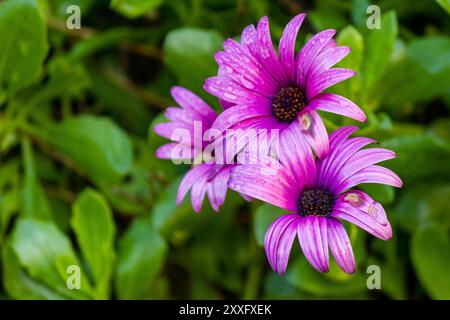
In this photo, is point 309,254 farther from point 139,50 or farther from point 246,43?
point 139,50

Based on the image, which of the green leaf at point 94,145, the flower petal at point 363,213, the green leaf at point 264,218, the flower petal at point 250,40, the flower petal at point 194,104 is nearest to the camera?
the flower petal at point 363,213

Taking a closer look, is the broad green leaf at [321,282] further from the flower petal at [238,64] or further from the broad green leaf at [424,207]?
the flower petal at [238,64]

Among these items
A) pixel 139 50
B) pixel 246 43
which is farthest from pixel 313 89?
pixel 139 50

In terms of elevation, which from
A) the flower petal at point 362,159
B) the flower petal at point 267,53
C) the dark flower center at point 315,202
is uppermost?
the flower petal at point 267,53

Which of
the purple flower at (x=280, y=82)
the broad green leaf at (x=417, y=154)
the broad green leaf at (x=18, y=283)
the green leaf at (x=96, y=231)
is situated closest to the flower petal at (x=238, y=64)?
the purple flower at (x=280, y=82)

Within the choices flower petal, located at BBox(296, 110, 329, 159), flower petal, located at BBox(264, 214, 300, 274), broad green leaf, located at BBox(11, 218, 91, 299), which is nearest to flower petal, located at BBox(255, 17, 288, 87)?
flower petal, located at BBox(296, 110, 329, 159)

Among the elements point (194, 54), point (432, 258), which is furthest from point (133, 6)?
point (432, 258)

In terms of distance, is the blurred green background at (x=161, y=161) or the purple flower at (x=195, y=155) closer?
the purple flower at (x=195, y=155)

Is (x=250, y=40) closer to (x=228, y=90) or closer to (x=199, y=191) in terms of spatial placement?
(x=228, y=90)
